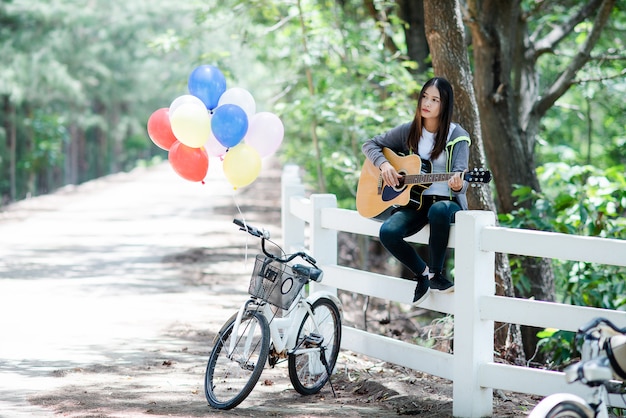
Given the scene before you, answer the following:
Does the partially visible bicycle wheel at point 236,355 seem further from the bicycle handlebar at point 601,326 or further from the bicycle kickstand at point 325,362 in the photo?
the bicycle handlebar at point 601,326

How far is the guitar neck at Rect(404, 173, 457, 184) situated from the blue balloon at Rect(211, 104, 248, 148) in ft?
4.14

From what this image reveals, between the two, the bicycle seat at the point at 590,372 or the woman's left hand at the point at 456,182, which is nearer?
the bicycle seat at the point at 590,372

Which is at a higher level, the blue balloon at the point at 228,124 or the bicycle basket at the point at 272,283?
the blue balloon at the point at 228,124

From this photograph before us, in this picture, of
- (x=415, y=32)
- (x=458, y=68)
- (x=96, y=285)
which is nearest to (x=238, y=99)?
(x=458, y=68)

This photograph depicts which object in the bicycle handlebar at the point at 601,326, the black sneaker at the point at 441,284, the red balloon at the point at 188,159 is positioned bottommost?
the bicycle handlebar at the point at 601,326

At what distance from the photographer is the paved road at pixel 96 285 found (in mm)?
→ 7797

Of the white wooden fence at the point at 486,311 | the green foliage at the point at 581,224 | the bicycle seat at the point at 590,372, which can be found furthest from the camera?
the green foliage at the point at 581,224

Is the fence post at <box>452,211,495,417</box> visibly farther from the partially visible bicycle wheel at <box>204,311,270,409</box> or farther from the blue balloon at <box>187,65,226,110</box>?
the blue balloon at <box>187,65,226,110</box>

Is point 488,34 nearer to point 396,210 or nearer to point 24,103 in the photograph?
point 396,210

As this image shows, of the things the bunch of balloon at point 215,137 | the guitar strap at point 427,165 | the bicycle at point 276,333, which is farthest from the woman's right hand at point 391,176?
the bunch of balloon at point 215,137

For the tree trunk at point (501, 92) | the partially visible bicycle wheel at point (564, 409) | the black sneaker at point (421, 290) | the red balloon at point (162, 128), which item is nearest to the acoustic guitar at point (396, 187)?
the black sneaker at point (421, 290)

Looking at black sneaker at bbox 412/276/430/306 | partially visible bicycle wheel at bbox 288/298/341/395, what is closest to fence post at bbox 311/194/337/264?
partially visible bicycle wheel at bbox 288/298/341/395

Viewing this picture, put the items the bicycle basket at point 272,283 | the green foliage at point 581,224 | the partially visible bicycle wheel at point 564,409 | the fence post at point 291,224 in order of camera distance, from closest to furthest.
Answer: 1. the partially visible bicycle wheel at point 564,409
2. the bicycle basket at point 272,283
3. the fence post at point 291,224
4. the green foliage at point 581,224

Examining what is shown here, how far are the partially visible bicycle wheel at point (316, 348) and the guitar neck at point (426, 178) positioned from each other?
1.09 metres
